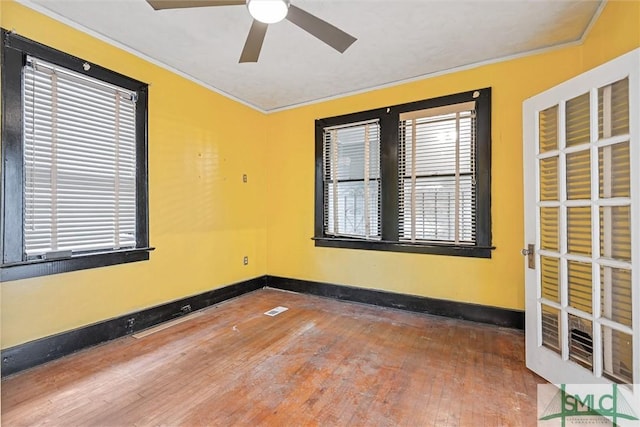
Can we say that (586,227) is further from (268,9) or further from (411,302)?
(268,9)

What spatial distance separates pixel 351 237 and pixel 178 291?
7.15 feet

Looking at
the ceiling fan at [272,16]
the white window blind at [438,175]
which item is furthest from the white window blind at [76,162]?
the white window blind at [438,175]

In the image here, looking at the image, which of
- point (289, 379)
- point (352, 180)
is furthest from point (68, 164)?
point (352, 180)

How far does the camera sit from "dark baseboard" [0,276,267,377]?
2184mm

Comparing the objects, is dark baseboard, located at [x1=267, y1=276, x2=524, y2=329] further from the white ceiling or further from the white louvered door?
the white ceiling

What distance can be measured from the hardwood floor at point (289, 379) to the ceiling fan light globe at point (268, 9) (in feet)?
7.93

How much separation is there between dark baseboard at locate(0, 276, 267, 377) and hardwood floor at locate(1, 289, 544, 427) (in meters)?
0.08

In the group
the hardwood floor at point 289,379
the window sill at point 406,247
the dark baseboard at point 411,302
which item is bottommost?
the hardwood floor at point 289,379

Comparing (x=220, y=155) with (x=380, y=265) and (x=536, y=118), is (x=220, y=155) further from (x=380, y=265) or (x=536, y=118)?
(x=536, y=118)

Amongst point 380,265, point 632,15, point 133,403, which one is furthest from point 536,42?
point 133,403

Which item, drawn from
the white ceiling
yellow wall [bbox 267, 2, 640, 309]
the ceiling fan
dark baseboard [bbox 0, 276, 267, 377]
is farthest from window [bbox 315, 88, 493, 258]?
dark baseboard [bbox 0, 276, 267, 377]

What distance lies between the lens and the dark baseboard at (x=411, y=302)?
3.06m

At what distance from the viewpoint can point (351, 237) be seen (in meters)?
3.99

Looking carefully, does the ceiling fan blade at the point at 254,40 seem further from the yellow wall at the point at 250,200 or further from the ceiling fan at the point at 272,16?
the yellow wall at the point at 250,200
